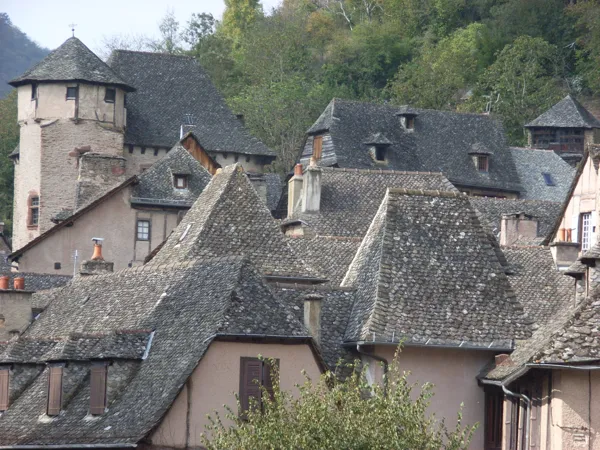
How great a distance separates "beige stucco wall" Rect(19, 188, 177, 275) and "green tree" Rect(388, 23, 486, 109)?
45.8m

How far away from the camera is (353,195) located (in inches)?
2581

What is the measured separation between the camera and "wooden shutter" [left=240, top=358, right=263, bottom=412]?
33875 mm

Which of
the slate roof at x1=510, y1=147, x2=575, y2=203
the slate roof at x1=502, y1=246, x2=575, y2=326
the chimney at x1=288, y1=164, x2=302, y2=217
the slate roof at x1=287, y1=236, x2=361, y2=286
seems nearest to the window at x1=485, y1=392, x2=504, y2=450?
the slate roof at x1=502, y1=246, x2=575, y2=326

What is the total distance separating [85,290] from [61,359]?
6289 mm

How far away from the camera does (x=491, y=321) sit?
3762 cm

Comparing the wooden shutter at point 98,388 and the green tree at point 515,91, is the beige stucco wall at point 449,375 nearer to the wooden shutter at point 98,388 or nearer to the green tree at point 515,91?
the wooden shutter at point 98,388

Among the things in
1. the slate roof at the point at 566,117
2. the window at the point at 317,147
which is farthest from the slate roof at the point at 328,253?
the slate roof at the point at 566,117

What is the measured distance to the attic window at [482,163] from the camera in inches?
3593

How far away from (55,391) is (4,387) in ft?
8.75

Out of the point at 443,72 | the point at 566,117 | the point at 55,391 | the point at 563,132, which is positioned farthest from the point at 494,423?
the point at 443,72

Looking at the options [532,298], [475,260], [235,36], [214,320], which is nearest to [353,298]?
[475,260]

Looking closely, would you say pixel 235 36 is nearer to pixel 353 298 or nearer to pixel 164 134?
pixel 164 134

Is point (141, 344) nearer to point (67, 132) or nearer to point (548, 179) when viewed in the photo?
point (67, 132)

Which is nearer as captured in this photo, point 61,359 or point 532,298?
point 61,359
